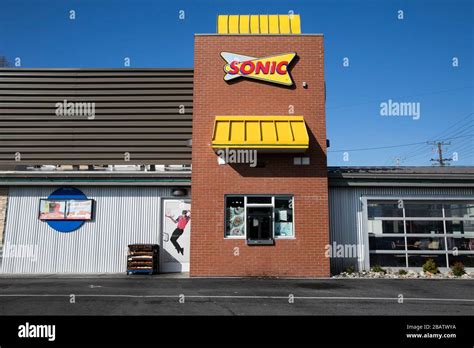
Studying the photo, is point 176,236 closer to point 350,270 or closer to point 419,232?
point 350,270

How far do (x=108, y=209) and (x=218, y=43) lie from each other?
24.7 feet

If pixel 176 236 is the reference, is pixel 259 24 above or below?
above

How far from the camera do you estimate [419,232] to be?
14.3 m

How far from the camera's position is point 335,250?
14133 millimetres

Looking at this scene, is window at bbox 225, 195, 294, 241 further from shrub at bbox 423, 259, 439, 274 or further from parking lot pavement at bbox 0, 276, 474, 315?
shrub at bbox 423, 259, 439, 274

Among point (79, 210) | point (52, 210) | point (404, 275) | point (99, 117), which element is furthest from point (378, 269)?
point (99, 117)

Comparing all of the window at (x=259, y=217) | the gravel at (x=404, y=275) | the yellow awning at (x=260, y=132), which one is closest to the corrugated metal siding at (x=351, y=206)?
the gravel at (x=404, y=275)

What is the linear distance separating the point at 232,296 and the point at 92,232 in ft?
24.8

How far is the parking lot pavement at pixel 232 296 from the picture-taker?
7938 mm
